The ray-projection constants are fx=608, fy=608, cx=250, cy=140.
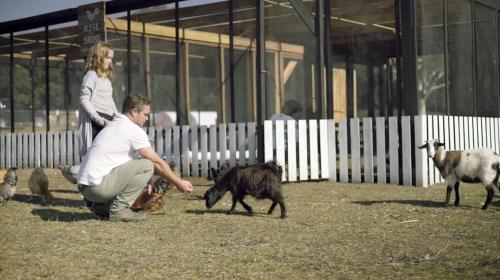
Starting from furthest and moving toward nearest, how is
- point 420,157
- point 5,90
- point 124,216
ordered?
1. point 5,90
2. point 420,157
3. point 124,216

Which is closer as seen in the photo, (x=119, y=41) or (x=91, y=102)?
(x=91, y=102)

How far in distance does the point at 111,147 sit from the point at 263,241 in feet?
6.40

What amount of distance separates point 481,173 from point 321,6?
5092mm

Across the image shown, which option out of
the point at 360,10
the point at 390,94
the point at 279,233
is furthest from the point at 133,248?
the point at 390,94

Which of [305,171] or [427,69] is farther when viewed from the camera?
[427,69]

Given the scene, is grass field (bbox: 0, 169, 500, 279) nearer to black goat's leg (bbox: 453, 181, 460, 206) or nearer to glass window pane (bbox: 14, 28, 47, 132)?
black goat's leg (bbox: 453, 181, 460, 206)

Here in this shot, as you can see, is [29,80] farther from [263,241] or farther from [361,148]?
[263,241]

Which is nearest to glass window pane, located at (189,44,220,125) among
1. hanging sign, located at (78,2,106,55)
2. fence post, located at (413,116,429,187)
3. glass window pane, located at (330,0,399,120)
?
hanging sign, located at (78,2,106,55)

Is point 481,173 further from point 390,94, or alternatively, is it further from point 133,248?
point 390,94

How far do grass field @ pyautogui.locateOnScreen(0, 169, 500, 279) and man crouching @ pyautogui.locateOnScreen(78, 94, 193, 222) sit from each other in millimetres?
320

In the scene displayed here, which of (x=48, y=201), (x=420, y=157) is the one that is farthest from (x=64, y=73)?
(x=420, y=157)

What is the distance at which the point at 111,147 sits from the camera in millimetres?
6289

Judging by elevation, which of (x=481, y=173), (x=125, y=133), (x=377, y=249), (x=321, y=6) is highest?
(x=321, y=6)

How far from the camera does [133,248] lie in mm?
5168
